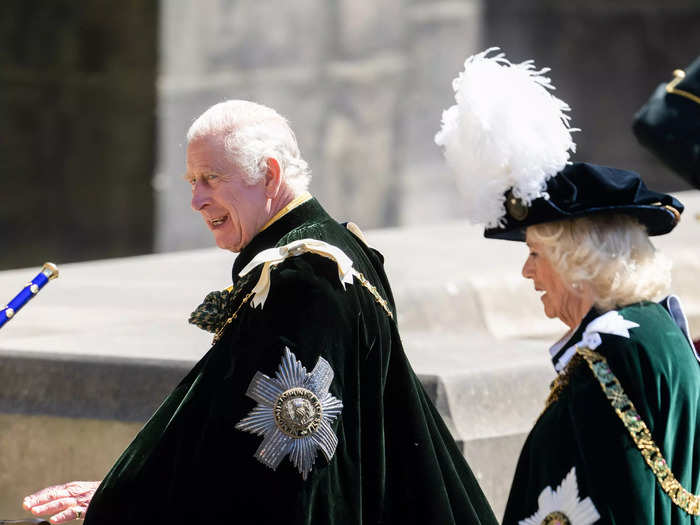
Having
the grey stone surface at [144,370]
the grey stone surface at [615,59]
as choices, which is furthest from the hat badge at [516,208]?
the grey stone surface at [615,59]

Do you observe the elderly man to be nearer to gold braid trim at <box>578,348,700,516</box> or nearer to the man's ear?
the man's ear

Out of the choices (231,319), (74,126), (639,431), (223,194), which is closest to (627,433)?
(639,431)

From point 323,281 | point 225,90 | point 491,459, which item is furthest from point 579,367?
point 225,90

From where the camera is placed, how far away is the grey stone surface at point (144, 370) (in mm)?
4461

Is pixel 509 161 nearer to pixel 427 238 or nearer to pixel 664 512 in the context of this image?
pixel 664 512

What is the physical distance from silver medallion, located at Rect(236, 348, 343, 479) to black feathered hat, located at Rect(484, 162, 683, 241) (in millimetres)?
524

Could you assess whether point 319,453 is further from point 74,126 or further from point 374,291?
point 74,126

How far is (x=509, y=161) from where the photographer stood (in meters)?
3.12

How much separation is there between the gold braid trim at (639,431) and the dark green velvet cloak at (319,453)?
0.47 metres

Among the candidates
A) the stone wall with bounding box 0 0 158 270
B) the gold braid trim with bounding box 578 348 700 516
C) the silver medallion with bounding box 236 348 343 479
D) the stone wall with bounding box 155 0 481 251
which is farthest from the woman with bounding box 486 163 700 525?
the stone wall with bounding box 0 0 158 270

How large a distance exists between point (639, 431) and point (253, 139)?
1.03 m

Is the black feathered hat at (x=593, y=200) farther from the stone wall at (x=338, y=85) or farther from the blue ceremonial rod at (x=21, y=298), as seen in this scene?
the stone wall at (x=338, y=85)

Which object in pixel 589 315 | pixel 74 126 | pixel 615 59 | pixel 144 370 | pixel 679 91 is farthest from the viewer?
pixel 615 59

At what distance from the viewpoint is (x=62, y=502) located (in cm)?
334
